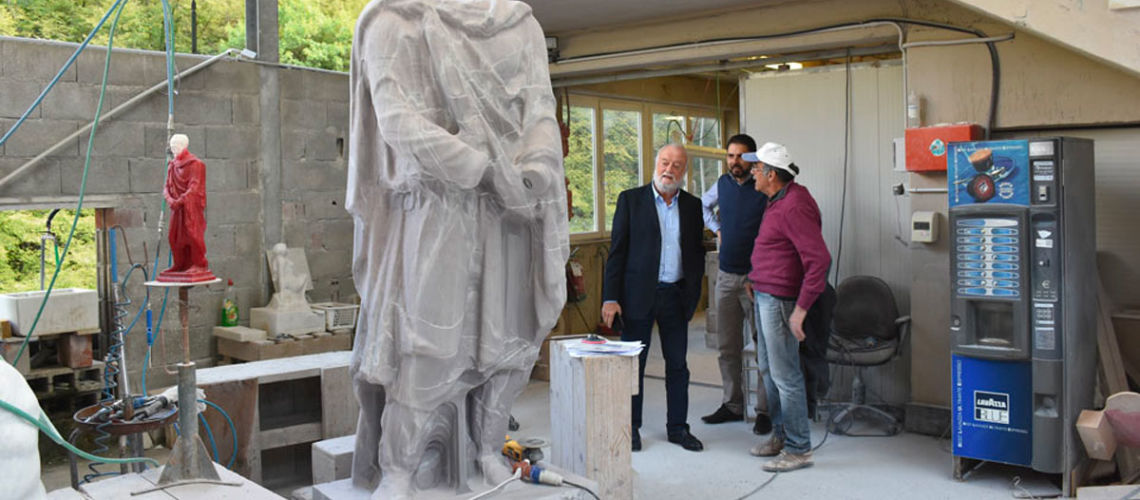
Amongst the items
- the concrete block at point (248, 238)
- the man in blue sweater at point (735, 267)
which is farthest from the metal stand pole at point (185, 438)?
the man in blue sweater at point (735, 267)

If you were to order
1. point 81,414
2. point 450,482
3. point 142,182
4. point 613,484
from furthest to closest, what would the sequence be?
point 142,182, point 613,484, point 81,414, point 450,482

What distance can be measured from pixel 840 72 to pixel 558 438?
3.09 m

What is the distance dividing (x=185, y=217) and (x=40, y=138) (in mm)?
2129

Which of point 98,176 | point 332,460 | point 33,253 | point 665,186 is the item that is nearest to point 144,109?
point 98,176

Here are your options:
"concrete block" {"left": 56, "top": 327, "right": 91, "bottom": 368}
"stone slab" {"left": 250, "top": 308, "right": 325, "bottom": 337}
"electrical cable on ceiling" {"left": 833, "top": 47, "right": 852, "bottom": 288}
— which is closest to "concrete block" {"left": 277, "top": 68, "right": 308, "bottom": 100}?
"stone slab" {"left": 250, "top": 308, "right": 325, "bottom": 337}

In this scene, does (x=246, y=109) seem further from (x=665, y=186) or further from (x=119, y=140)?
(x=665, y=186)

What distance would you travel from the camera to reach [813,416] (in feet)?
18.4

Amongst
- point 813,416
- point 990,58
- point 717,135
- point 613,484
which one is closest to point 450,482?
point 613,484

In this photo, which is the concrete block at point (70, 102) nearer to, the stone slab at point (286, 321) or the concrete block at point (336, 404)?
the stone slab at point (286, 321)

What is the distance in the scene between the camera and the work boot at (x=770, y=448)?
5008mm

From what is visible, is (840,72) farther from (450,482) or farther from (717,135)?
(717,135)

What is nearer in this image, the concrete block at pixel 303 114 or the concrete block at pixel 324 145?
the concrete block at pixel 303 114

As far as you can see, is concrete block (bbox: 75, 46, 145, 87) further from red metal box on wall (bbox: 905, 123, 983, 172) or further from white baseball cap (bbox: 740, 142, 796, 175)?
red metal box on wall (bbox: 905, 123, 983, 172)

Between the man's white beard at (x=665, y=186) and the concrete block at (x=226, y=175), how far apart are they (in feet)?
8.37
